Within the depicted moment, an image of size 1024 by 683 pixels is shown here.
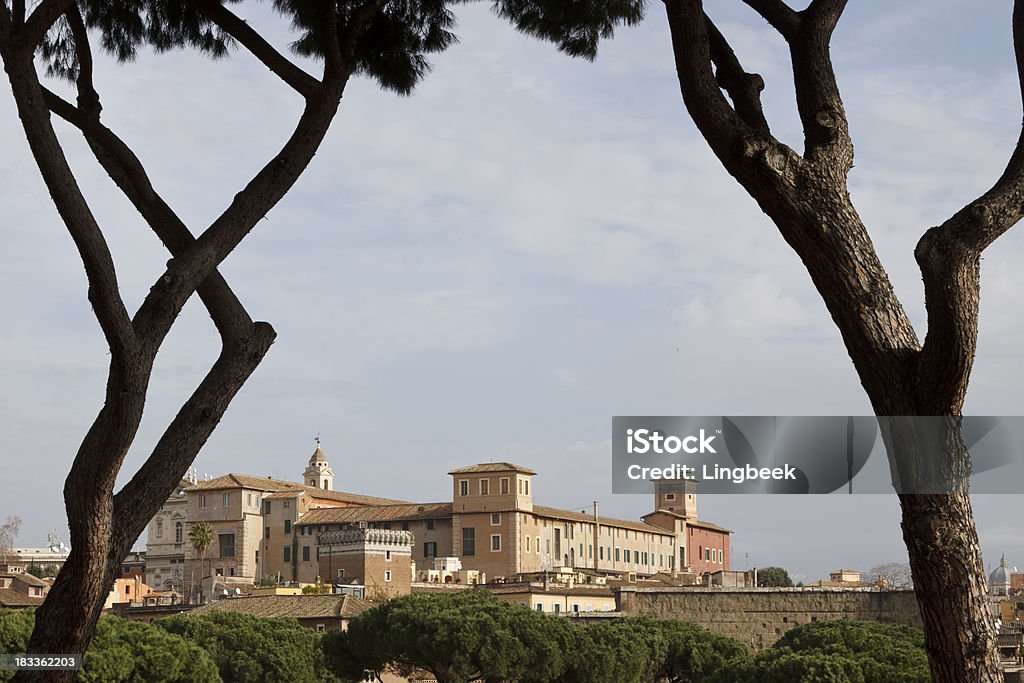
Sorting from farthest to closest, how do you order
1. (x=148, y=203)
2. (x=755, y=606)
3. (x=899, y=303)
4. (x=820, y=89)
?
(x=755, y=606), (x=148, y=203), (x=820, y=89), (x=899, y=303)

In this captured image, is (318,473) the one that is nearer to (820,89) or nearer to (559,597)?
(559,597)

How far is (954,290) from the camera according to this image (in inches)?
144

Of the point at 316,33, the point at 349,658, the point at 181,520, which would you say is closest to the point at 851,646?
the point at 349,658

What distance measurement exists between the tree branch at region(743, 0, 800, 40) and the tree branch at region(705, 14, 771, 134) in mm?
213

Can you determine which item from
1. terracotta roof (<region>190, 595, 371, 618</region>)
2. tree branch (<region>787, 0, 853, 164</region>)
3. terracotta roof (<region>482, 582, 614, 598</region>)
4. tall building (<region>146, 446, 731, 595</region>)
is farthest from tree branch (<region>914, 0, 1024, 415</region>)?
tall building (<region>146, 446, 731, 595</region>)

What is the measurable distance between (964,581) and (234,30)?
3757 millimetres

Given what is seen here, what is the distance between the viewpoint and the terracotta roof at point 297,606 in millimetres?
39031

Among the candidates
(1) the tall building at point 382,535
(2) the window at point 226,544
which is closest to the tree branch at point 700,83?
(1) the tall building at point 382,535

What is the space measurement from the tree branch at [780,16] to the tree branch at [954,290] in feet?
3.04

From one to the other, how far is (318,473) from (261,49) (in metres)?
67.3

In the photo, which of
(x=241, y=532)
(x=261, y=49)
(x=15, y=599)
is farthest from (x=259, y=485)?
(x=261, y=49)

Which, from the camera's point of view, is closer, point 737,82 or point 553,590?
point 737,82

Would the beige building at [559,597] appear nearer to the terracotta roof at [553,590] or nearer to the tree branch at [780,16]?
the terracotta roof at [553,590]

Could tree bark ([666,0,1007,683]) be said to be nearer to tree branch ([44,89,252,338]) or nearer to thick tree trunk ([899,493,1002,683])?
thick tree trunk ([899,493,1002,683])
